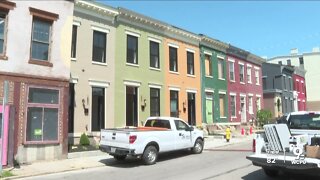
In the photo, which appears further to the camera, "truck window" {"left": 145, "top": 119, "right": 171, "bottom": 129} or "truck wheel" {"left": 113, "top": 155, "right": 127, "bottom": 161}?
"truck window" {"left": 145, "top": 119, "right": 171, "bottom": 129}

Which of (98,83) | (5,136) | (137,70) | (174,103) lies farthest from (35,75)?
(174,103)

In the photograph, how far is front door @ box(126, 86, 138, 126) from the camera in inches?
900

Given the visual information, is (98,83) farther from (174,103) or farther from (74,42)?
(174,103)

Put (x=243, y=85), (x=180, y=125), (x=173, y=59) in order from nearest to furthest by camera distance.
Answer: (x=180, y=125), (x=173, y=59), (x=243, y=85)

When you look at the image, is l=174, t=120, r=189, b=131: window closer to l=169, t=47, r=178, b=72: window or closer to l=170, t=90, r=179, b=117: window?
l=170, t=90, r=179, b=117: window

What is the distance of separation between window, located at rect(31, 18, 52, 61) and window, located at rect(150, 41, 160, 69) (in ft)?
32.3

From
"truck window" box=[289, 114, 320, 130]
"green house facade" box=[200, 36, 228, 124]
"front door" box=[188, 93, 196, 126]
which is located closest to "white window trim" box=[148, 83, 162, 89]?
"front door" box=[188, 93, 196, 126]

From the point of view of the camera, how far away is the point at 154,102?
2480 cm

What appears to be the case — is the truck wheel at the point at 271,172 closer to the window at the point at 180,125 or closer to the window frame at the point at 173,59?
the window at the point at 180,125

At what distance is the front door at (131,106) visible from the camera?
22.9m

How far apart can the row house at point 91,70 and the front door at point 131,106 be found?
151 cm

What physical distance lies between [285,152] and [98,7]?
1474 centimetres

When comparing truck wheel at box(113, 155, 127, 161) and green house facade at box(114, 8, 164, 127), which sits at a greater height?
green house facade at box(114, 8, 164, 127)

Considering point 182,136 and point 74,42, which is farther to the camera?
point 74,42
